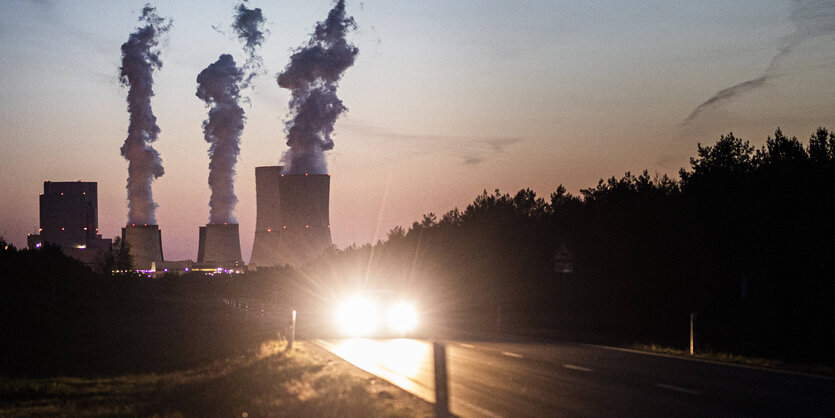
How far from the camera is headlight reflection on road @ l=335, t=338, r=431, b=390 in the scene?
17.8 metres

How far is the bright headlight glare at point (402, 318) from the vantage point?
3181 cm

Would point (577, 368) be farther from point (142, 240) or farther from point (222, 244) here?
point (142, 240)

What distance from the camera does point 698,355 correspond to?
21.6 meters

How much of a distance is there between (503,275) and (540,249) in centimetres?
478

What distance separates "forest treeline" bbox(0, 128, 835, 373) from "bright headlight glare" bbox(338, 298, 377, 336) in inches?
55.7

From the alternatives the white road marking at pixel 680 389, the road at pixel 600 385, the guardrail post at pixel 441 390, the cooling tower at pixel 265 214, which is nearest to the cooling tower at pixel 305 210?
the cooling tower at pixel 265 214

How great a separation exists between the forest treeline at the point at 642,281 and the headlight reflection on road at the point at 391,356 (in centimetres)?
587

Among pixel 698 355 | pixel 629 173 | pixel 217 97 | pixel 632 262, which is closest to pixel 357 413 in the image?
pixel 698 355

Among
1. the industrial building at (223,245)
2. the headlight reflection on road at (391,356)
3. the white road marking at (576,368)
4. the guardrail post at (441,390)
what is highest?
the industrial building at (223,245)

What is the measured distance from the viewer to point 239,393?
52.3 feet

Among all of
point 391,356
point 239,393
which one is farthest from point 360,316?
point 239,393

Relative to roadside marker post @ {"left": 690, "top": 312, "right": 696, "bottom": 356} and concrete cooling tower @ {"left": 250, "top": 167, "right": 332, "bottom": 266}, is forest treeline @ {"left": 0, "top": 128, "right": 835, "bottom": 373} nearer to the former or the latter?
roadside marker post @ {"left": 690, "top": 312, "right": 696, "bottom": 356}

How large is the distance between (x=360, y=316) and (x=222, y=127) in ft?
348

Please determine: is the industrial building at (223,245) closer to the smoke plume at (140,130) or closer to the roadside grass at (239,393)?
the smoke plume at (140,130)
